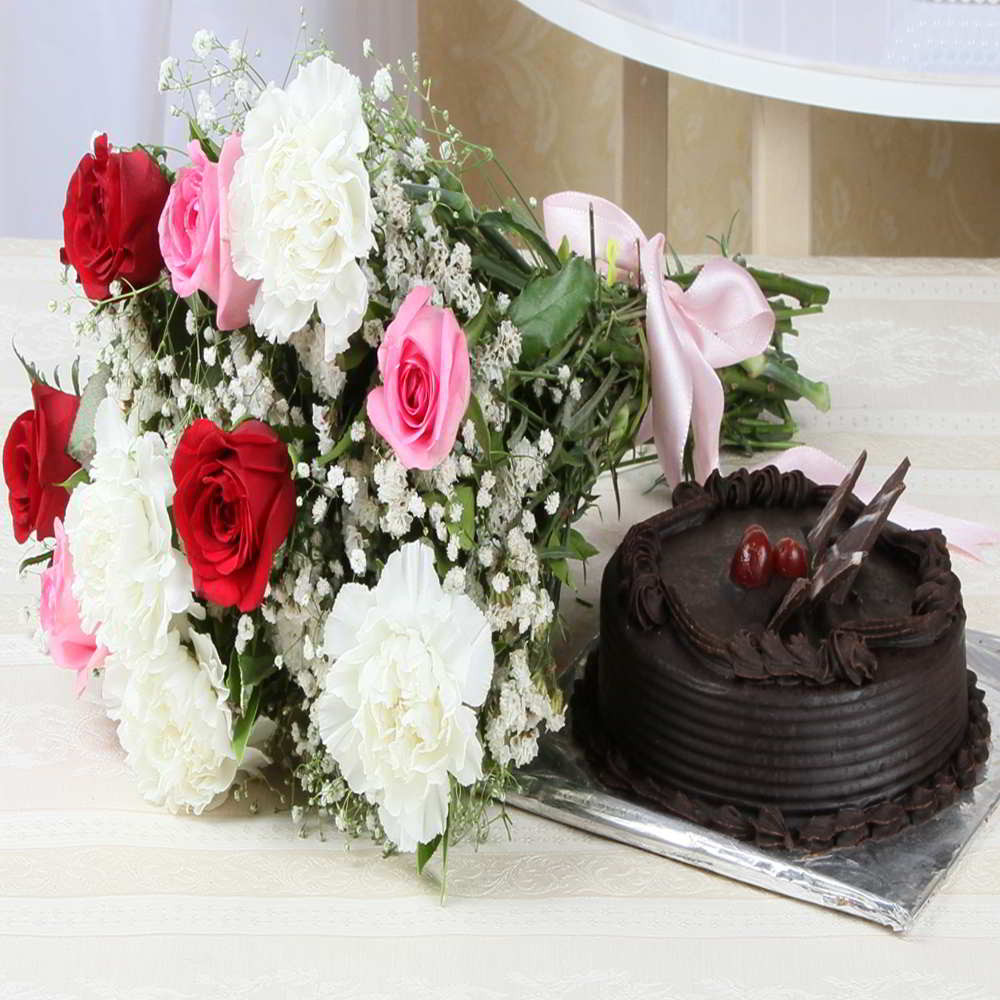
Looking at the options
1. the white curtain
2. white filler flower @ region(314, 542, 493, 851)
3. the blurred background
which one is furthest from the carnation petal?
the white curtain

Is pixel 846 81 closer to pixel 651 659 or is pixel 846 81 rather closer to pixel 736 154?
pixel 651 659

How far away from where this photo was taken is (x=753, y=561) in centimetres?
81

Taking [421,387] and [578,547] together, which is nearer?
[421,387]

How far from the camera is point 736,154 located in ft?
8.38

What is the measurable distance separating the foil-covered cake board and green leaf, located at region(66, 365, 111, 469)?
29 cm

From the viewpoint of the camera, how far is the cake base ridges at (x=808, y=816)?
2.53 feet

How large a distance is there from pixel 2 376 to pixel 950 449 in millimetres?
762

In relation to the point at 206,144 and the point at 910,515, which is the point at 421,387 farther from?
the point at 910,515

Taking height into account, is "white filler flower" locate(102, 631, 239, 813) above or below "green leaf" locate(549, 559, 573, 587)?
below

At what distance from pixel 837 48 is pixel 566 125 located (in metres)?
1.30

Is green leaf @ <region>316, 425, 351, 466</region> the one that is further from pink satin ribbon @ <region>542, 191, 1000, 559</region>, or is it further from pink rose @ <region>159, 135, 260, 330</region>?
pink satin ribbon @ <region>542, 191, 1000, 559</region>

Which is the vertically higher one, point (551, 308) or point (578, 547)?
point (551, 308)

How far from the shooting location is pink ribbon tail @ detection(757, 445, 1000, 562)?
110 cm

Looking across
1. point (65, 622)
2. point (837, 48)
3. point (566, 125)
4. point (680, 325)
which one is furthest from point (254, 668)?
point (566, 125)
